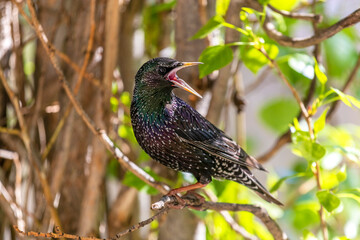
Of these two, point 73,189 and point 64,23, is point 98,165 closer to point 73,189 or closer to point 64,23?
point 73,189

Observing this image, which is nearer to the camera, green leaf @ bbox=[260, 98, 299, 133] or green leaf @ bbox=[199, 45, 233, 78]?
green leaf @ bbox=[199, 45, 233, 78]

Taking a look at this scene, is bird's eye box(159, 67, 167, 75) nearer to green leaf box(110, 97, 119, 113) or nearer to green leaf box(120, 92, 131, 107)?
green leaf box(110, 97, 119, 113)

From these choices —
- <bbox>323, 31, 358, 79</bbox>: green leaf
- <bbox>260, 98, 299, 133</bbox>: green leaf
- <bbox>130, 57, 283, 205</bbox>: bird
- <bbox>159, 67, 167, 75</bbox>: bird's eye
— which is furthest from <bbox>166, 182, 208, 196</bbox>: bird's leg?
<bbox>260, 98, 299, 133</bbox>: green leaf

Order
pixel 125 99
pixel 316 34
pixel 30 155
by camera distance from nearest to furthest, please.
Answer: pixel 316 34
pixel 30 155
pixel 125 99

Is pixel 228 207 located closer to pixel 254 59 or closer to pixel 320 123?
pixel 320 123

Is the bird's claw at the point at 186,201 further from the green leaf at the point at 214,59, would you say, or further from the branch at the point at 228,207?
the green leaf at the point at 214,59

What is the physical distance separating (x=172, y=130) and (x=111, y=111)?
0.63 m

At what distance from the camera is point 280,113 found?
294 centimetres

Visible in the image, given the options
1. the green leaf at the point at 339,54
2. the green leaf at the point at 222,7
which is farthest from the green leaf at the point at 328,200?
the green leaf at the point at 339,54

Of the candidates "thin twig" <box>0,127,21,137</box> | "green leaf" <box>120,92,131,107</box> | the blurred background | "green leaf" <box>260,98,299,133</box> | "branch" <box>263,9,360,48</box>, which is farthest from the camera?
"green leaf" <box>260,98,299,133</box>

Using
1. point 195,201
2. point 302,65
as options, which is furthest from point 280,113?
point 195,201

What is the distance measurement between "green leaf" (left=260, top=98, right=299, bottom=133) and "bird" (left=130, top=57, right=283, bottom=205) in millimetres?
1207

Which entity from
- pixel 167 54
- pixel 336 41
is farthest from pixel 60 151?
pixel 336 41

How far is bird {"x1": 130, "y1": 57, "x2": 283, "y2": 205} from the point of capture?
156 cm
